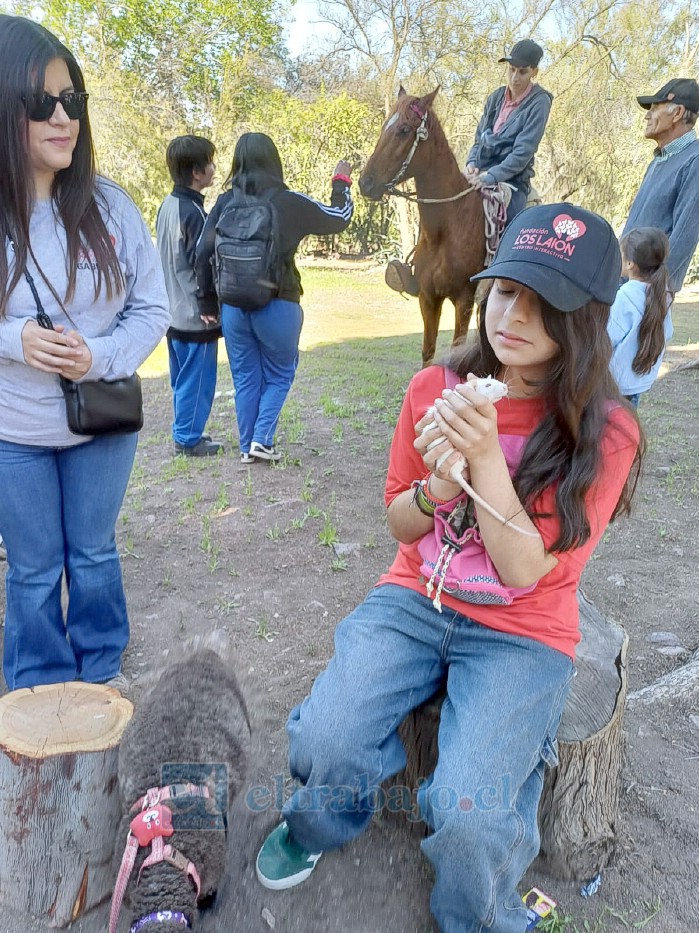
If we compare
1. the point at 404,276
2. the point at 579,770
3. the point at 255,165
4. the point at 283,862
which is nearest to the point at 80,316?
the point at 283,862

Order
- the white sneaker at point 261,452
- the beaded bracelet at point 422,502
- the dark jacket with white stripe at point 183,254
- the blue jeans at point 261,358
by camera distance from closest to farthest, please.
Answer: the beaded bracelet at point 422,502 < the blue jeans at point 261,358 < the dark jacket with white stripe at point 183,254 < the white sneaker at point 261,452

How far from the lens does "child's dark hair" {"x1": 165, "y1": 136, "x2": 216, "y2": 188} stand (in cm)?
477

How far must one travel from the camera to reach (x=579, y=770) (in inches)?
79.2

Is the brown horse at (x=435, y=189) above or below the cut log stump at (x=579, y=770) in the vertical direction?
above

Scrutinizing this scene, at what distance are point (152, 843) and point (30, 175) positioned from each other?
1.95m

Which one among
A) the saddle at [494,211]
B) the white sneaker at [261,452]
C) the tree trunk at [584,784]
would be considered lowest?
the white sneaker at [261,452]

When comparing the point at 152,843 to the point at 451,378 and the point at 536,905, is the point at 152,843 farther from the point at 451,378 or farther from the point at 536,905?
the point at 451,378

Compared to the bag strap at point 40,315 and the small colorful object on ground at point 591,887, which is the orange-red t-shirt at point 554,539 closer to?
the small colorful object on ground at point 591,887

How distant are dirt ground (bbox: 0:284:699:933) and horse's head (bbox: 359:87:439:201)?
2.09 m

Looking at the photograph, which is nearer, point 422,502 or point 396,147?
point 422,502

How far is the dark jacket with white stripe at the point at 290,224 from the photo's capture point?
4.58 m

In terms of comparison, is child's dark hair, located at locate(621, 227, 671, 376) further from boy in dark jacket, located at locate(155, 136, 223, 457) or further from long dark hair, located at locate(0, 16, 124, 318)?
long dark hair, located at locate(0, 16, 124, 318)

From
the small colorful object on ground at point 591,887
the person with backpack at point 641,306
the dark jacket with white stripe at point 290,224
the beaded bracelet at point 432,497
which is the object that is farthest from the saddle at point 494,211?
the small colorful object on ground at point 591,887

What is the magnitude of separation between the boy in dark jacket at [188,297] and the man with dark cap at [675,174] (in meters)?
3.06
